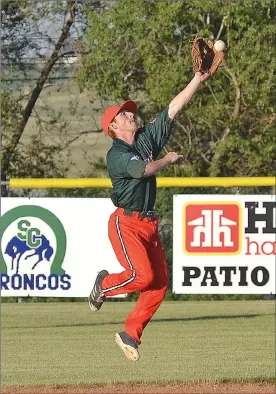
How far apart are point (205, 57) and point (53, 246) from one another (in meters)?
9.41

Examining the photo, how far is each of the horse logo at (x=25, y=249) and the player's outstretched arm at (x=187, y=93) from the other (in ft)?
30.1

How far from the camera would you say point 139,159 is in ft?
25.1

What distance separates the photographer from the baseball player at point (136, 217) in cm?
788

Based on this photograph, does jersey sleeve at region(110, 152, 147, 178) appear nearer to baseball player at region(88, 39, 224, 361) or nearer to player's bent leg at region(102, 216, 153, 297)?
baseball player at region(88, 39, 224, 361)

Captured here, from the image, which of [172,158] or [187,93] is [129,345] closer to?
[172,158]

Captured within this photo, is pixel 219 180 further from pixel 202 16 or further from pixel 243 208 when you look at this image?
pixel 202 16

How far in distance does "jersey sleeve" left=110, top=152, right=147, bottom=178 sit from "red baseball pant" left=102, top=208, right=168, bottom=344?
386 millimetres

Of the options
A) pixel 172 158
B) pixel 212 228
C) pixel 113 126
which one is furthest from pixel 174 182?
pixel 172 158

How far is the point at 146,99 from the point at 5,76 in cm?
280

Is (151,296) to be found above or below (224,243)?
above

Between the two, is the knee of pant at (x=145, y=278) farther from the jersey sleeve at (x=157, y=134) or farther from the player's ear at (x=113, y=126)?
the player's ear at (x=113, y=126)

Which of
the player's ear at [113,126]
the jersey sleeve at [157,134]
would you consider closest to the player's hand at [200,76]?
the jersey sleeve at [157,134]

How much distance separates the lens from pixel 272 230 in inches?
664

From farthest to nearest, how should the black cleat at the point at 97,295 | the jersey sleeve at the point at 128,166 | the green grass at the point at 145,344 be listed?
the green grass at the point at 145,344, the black cleat at the point at 97,295, the jersey sleeve at the point at 128,166
